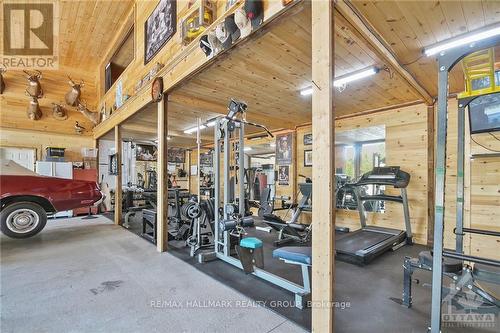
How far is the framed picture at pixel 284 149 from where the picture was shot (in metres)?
7.00

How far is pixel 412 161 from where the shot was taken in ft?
15.6

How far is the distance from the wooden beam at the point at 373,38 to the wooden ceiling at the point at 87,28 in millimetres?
5937


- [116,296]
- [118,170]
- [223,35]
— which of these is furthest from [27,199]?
[223,35]

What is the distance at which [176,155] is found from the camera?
1127 cm

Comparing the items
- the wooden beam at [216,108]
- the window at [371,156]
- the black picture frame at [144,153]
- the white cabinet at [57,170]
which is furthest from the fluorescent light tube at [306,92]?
the white cabinet at [57,170]

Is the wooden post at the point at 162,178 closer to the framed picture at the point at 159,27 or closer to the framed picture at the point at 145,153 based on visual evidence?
the framed picture at the point at 159,27

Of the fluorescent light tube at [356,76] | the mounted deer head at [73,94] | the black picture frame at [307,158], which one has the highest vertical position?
the mounted deer head at [73,94]

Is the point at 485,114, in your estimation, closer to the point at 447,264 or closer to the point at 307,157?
the point at 447,264

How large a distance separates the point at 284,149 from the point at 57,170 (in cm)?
718

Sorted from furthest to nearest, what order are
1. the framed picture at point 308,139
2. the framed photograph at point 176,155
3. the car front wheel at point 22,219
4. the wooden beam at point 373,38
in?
the framed photograph at point 176,155 → the framed picture at point 308,139 → the car front wheel at point 22,219 → the wooden beam at point 373,38

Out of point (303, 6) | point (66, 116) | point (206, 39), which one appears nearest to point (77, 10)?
point (66, 116)

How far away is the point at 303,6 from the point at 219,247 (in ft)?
11.2

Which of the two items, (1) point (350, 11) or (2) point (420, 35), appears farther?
(2) point (420, 35)

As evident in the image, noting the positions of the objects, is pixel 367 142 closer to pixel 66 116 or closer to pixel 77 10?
pixel 77 10
